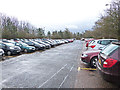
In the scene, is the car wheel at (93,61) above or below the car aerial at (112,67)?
below

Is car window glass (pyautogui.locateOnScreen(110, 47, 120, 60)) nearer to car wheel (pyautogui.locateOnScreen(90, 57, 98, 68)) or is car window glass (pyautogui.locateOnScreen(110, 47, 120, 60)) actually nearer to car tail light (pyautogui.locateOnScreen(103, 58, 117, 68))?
car tail light (pyautogui.locateOnScreen(103, 58, 117, 68))

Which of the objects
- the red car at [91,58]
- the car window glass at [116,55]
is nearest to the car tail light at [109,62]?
the car window glass at [116,55]

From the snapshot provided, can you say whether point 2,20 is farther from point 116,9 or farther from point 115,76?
point 115,76

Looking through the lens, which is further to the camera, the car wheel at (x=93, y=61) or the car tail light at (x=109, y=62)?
the car wheel at (x=93, y=61)

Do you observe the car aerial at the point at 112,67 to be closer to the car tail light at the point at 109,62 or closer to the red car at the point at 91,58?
the car tail light at the point at 109,62

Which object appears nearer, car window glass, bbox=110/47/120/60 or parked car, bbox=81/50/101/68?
car window glass, bbox=110/47/120/60

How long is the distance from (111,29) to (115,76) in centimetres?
1320


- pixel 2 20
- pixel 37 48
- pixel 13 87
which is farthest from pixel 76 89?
pixel 2 20

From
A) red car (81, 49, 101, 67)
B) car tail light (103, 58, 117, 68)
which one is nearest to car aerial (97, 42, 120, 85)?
car tail light (103, 58, 117, 68)

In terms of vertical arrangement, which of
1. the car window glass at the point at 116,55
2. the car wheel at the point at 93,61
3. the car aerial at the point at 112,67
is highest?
the car window glass at the point at 116,55

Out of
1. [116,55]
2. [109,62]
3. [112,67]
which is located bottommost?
[112,67]

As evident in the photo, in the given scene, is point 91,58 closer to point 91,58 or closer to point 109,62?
point 91,58

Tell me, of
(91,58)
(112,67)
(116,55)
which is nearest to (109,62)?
(112,67)

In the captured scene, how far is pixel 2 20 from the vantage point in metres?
41.9
